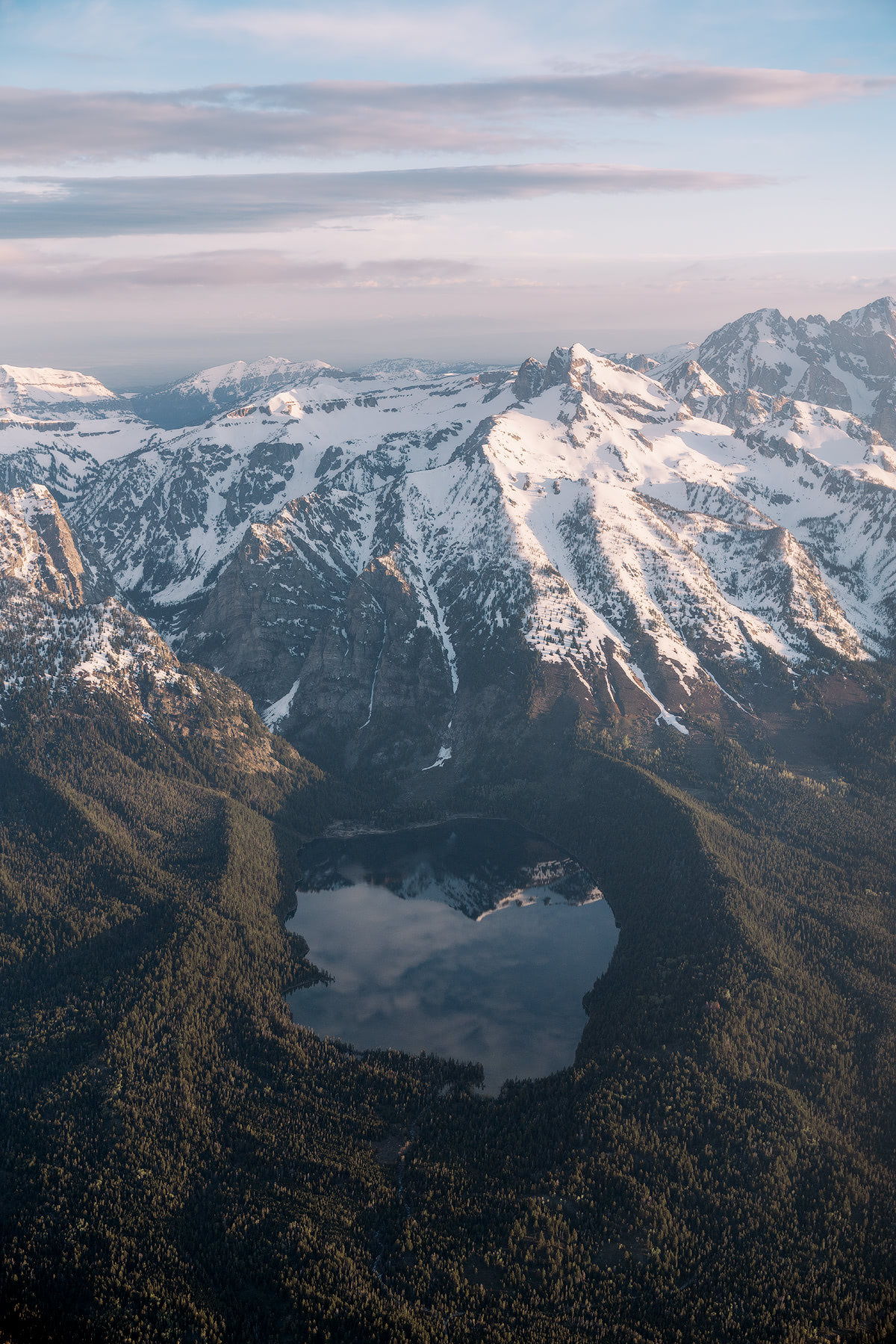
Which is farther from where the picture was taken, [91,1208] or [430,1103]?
[430,1103]

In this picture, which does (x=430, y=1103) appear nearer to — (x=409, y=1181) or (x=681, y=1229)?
(x=409, y=1181)

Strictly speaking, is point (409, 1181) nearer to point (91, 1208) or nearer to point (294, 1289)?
point (294, 1289)

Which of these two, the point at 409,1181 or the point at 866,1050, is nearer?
the point at 409,1181

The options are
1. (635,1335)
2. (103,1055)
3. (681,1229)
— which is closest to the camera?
(635,1335)

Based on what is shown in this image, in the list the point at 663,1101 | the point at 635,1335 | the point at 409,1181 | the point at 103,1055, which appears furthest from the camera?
the point at 103,1055

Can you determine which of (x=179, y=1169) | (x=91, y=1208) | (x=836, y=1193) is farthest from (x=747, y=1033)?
(x=91, y=1208)

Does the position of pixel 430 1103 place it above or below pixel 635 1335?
below

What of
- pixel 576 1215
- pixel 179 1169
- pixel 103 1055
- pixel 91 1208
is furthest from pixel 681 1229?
pixel 103 1055

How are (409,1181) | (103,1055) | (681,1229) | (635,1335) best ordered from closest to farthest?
1. (635,1335)
2. (681,1229)
3. (409,1181)
4. (103,1055)
